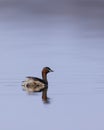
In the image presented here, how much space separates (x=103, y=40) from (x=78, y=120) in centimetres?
991

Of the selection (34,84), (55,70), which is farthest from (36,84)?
(55,70)

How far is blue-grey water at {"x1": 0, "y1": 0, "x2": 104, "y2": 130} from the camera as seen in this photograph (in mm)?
13266

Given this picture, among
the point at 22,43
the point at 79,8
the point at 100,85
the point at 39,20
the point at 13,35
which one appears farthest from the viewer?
the point at 79,8

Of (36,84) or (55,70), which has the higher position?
(55,70)

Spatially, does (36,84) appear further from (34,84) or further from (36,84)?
(34,84)

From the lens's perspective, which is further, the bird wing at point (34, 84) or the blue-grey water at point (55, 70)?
the bird wing at point (34, 84)

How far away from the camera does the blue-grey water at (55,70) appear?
522 inches

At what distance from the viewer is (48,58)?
62.8 feet

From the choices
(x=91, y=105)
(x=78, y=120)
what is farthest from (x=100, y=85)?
(x=78, y=120)

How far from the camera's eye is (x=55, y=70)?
685 inches

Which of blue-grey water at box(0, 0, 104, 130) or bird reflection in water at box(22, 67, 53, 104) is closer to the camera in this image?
blue-grey water at box(0, 0, 104, 130)

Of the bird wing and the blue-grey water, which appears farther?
the bird wing

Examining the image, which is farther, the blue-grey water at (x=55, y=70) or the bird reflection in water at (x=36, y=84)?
the bird reflection in water at (x=36, y=84)

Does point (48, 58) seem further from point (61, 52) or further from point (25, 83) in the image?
point (25, 83)
